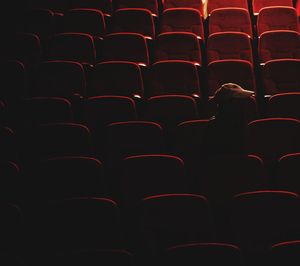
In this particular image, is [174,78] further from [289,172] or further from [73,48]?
[289,172]

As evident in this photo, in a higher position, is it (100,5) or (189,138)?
(100,5)

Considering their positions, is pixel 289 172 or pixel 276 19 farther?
pixel 276 19

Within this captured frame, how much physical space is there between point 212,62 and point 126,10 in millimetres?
494

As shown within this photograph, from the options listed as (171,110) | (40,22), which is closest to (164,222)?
(171,110)

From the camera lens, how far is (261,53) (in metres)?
1.89

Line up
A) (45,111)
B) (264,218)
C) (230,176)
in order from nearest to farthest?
(264,218), (230,176), (45,111)

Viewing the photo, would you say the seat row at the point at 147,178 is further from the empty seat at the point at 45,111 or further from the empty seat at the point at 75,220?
the empty seat at the point at 45,111

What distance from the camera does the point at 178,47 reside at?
6.18ft

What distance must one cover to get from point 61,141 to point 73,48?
1.85ft

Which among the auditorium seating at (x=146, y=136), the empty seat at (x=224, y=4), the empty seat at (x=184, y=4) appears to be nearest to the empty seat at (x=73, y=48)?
the auditorium seating at (x=146, y=136)

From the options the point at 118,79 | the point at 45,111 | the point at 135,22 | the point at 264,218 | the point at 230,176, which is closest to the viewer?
the point at 264,218

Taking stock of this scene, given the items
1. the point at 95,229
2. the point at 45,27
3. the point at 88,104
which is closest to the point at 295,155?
the point at 95,229

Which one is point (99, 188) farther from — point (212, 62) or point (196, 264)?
point (212, 62)

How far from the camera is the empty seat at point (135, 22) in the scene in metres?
2.03
